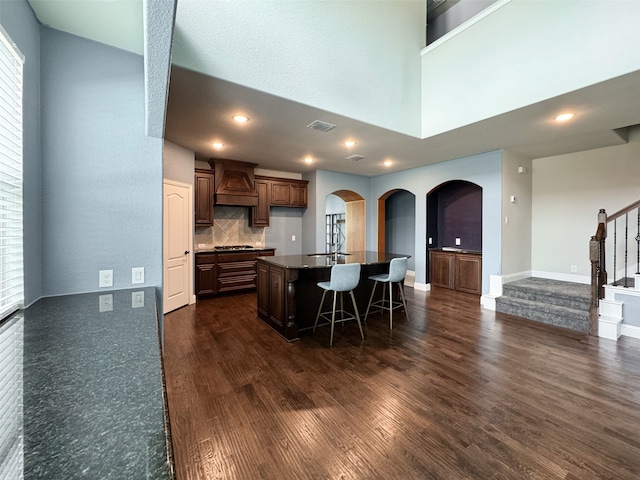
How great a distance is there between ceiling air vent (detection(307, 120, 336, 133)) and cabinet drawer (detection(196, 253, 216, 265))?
3.03 m

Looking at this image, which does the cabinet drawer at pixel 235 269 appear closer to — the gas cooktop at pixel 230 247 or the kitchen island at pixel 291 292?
the gas cooktop at pixel 230 247

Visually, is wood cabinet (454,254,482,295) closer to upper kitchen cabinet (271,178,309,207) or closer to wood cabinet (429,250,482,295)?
wood cabinet (429,250,482,295)

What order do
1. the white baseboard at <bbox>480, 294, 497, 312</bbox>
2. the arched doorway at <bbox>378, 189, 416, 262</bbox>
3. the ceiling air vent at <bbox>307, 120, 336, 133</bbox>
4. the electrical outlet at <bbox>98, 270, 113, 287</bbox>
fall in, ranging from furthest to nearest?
the arched doorway at <bbox>378, 189, 416, 262</bbox>, the white baseboard at <bbox>480, 294, 497, 312</bbox>, the ceiling air vent at <bbox>307, 120, 336, 133</bbox>, the electrical outlet at <bbox>98, 270, 113, 287</bbox>

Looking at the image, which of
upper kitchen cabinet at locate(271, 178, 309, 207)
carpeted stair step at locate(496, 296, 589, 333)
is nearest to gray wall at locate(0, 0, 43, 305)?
upper kitchen cabinet at locate(271, 178, 309, 207)

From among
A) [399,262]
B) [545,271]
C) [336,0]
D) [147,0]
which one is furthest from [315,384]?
[545,271]

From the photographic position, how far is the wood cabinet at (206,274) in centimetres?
512

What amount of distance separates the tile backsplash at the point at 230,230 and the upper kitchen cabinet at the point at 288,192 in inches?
28.6

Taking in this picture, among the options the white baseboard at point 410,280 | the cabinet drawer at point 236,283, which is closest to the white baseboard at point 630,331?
the white baseboard at point 410,280

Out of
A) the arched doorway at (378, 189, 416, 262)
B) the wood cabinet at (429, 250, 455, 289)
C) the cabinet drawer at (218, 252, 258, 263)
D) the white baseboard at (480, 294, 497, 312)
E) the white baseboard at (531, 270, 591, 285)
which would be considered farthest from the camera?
the arched doorway at (378, 189, 416, 262)

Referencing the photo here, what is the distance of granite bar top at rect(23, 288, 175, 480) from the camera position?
575 millimetres

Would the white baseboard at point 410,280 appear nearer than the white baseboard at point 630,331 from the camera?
No

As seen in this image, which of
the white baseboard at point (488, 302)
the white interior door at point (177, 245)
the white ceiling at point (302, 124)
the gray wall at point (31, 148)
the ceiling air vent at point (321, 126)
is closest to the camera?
the gray wall at point (31, 148)

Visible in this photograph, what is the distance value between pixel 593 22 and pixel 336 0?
253cm

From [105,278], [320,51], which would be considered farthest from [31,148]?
[320,51]
